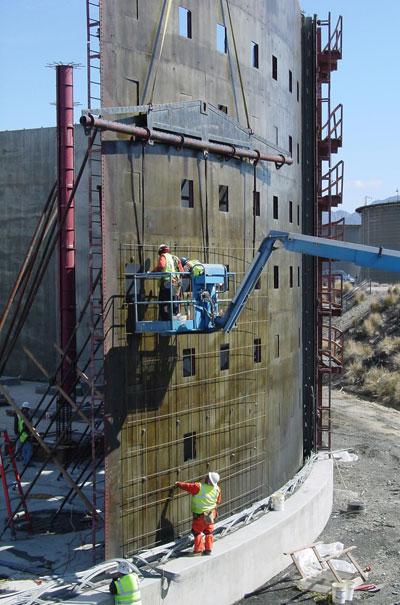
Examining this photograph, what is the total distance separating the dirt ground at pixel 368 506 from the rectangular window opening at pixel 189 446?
2926mm

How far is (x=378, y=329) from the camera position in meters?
46.4

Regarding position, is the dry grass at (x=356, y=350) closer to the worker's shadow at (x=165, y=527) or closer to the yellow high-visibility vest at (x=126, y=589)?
the worker's shadow at (x=165, y=527)

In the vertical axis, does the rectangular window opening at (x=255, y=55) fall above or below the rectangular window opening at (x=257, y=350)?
above

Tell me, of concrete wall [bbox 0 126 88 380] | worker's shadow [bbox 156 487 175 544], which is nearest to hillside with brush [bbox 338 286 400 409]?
concrete wall [bbox 0 126 88 380]

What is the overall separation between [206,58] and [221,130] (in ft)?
4.78

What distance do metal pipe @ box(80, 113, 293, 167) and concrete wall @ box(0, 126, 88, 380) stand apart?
A: 18.0 meters

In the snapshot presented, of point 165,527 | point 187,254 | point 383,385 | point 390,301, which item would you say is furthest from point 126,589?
point 390,301

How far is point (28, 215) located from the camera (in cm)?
3381

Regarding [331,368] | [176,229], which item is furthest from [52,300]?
[176,229]

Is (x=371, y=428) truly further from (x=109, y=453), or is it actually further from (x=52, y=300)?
(x=109, y=453)

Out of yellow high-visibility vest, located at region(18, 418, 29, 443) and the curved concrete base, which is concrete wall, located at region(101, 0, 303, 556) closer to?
the curved concrete base

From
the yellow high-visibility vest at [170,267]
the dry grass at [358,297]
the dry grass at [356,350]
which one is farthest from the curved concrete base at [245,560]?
the dry grass at [358,297]

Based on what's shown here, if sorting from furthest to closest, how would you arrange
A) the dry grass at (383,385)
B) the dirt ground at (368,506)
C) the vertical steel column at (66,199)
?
the dry grass at (383,385) < the vertical steel column at (66,199) < the dirt ground at (368,506)

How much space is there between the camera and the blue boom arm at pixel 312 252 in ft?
44.6
